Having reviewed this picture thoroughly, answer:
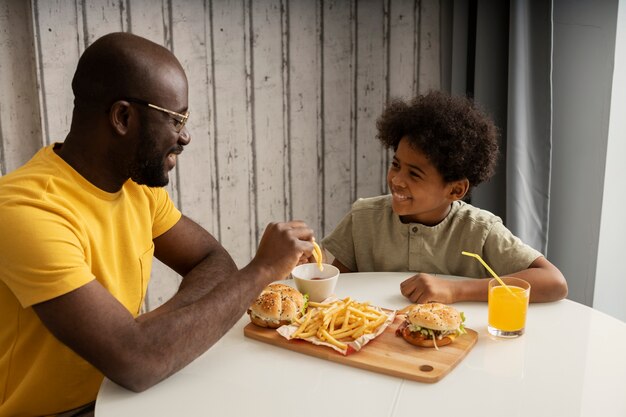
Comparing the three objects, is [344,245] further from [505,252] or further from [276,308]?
[276,308]

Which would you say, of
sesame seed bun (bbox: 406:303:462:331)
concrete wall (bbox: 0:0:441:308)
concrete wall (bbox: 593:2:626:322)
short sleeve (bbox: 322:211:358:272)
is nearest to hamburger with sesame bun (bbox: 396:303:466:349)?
sesame seed bun (bbox: 406:303:462:331)

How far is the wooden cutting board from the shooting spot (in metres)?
1.20

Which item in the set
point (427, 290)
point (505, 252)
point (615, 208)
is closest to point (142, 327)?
point (427, 290)

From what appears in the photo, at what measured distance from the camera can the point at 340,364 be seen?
4.12 ft

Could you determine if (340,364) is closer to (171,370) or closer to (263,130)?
(171,370)

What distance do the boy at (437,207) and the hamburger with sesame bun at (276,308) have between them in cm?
51

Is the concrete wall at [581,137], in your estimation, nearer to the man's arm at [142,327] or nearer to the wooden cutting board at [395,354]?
the wooden cutting board at [395,354]

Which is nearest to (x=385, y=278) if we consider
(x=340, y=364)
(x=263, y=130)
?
(x=340, y=364)

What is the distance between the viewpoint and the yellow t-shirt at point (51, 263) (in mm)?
1167

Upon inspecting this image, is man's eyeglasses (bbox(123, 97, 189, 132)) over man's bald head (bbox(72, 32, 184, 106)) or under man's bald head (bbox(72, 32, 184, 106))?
under

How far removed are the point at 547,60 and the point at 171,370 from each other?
1.84 metres

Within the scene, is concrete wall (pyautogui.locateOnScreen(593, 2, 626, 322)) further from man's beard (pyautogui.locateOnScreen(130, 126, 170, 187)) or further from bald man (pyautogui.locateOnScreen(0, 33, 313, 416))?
man's beard (pyautogui.locateOnScreen(130, 126, 170, 187))

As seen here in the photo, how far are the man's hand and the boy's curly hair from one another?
21.6 inches

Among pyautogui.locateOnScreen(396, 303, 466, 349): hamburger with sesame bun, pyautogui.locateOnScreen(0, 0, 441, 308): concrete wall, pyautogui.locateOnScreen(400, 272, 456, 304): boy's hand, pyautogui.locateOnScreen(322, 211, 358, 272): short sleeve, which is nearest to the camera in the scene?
pyautogui.locateOnScreen(396, 303, 466, 349): hamburger with sesame bun
